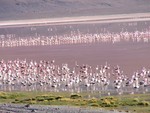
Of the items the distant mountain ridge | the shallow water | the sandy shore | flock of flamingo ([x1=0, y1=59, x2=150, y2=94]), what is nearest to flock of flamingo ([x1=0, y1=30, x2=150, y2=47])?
the shallow water

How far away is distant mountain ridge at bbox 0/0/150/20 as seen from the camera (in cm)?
12231

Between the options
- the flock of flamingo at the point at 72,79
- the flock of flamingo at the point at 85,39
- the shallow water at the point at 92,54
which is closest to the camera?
the flock of flamingo at the point at 72,79

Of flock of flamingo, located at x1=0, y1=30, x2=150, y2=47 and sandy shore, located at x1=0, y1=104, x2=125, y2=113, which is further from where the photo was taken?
flock of flamingo, located at x1=0, y1=30, x2=150, y2=47

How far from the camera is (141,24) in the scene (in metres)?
88.1

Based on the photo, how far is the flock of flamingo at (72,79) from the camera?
123 feet

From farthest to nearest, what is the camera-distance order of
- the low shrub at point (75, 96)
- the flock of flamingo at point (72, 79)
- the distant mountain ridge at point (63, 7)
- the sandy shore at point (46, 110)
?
the distant mountain ridge at point (63, 7) < the flock of flamingo at point (72, 79) < the low shrub at point (75, 96) < the sandy shore at point (46, 110)

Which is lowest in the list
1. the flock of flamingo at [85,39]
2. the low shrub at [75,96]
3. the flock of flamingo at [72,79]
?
the low shrub at [75,96]

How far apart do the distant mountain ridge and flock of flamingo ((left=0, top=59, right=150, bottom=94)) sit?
7445 centimetres

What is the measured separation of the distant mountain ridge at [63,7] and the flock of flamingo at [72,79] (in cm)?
7445

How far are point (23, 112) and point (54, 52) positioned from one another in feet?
106

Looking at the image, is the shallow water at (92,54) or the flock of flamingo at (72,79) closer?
the flock of flamingo at (72,79)

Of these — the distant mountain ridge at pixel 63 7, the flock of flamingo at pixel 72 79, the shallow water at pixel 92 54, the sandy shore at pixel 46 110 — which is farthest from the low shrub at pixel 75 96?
the distant mountain ridge at pixel 63 7

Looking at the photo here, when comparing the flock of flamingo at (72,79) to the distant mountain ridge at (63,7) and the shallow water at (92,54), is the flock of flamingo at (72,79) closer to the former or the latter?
the shallow water at (92,54)

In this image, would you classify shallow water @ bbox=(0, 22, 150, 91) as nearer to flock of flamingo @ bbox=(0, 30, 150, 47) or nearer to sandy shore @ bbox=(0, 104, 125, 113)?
flock of flamingo @ bbox=(0, 30, 150, 47)
